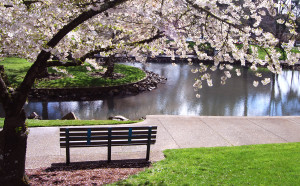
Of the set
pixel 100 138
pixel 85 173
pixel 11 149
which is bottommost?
pixel 85 173

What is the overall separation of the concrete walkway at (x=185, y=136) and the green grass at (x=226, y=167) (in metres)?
0.67

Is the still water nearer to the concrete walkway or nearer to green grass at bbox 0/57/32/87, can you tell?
green grass at bbox 0/57/32/87

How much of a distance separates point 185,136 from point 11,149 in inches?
208

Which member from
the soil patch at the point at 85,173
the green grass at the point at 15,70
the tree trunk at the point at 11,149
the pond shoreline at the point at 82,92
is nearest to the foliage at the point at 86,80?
the pond shoreline at the point at 82,92

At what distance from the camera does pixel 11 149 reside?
4934mm

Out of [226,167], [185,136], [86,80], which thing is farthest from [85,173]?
[86,80]

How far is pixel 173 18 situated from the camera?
Answer: 716cm

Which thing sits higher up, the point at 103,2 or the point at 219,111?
the point at 103,2

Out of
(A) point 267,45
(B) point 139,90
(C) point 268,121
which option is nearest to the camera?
(A) point 267,45

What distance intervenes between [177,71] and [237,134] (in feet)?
61.0

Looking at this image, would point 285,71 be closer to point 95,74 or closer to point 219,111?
point 219,111

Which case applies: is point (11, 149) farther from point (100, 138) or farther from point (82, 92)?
point (82, 92)

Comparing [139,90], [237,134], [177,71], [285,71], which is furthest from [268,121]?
[285,71]

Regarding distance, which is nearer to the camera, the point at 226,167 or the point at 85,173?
the point at 85,173
